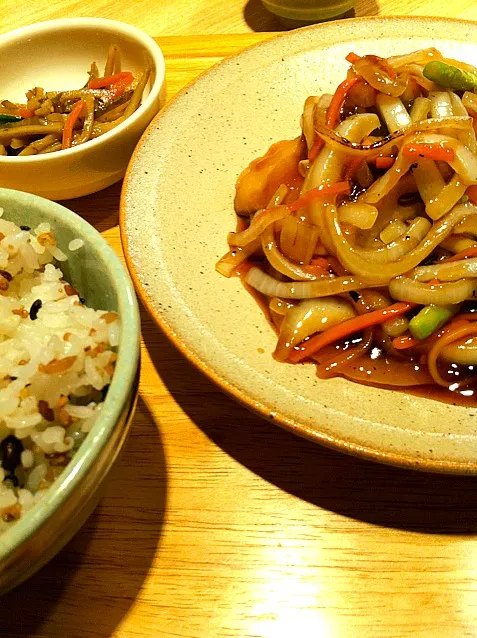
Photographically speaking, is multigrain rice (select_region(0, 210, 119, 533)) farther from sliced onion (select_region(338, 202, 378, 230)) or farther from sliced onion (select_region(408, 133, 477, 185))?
sliced onion (select_region(408, 133, 477, 185))

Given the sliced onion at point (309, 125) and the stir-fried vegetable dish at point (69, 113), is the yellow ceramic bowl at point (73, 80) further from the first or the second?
the sliced onion at point (309, 125)

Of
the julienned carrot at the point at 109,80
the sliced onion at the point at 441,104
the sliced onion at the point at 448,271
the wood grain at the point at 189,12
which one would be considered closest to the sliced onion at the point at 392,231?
the sliced onion at the point at 448,271

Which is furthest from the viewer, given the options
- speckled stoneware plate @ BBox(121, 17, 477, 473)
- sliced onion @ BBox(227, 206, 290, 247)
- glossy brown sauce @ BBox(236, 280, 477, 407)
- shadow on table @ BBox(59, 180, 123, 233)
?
shadow on table @ BBox(59, 180, 123, 233)

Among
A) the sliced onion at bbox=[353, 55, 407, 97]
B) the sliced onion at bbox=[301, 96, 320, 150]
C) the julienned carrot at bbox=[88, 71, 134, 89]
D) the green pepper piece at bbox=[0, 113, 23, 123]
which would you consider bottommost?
the green pepper piece at bbox=[0, 113, 23, 123]

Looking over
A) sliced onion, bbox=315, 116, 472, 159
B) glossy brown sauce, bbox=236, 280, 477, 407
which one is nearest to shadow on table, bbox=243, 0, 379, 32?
sliced onion, bbox=315, 116, 472, 159

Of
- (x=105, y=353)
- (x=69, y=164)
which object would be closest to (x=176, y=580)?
(x=105, y=353)

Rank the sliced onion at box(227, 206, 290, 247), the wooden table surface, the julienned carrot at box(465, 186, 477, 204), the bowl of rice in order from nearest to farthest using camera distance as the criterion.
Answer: the bowl of rice, the wooden table surface, the julienned carrot at box(465, 186, 477, 204), the sliced onion at box(227, 206, 290, 247)

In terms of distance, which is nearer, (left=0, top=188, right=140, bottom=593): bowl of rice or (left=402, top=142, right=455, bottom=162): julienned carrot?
(left=0, top=188, right=140, bottom=593): bowl of rice
